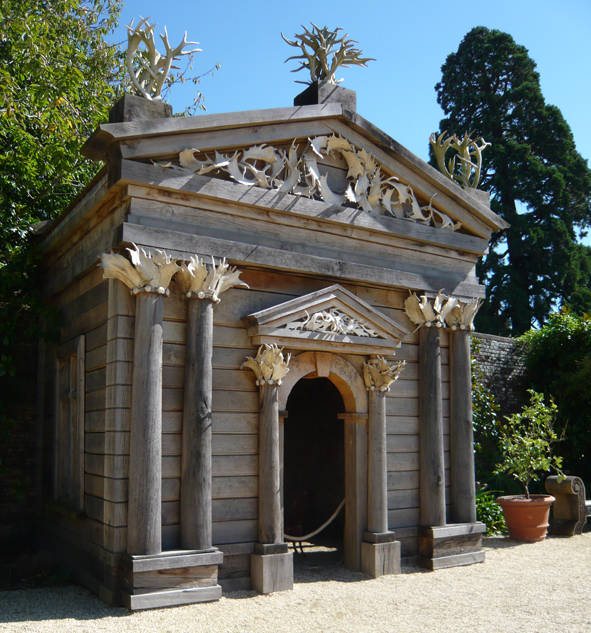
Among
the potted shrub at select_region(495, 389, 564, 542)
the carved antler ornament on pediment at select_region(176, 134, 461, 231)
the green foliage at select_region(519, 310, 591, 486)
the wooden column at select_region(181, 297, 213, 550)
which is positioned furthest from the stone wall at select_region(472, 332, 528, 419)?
the wooden column at select_region(181, 297, 213, 550)

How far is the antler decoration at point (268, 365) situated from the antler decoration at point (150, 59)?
2558mm

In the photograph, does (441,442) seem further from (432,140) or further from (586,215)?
(586,215)

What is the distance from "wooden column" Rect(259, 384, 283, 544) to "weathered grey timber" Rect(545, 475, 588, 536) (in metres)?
5.18

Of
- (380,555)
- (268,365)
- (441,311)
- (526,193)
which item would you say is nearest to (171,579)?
(268,365)

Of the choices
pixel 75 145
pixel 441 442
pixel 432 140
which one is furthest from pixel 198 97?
pixel 441 442

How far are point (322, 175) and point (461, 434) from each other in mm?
3370

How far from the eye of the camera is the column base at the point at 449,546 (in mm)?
6883

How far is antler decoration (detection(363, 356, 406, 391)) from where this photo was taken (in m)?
6.66

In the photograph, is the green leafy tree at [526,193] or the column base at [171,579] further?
the green leafy tree at [526,193]

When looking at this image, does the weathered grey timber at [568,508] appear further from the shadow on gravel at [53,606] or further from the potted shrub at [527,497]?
the shadow on gravel at [53,606]

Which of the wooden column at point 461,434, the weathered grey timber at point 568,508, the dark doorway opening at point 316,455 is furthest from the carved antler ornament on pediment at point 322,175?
the weathered grey timber at point 568,508

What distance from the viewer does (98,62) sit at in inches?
470

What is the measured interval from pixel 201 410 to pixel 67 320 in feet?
8.38

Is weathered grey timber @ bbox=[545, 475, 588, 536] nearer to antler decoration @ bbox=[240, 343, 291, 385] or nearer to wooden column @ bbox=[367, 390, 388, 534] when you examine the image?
wooden column @ bbox=[367, 390, 388, 534]
